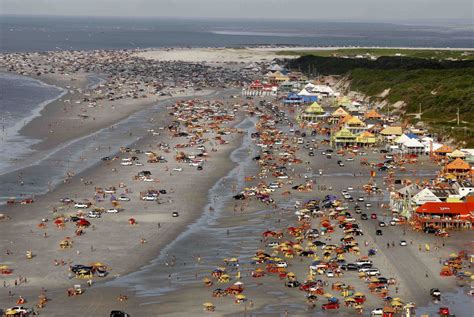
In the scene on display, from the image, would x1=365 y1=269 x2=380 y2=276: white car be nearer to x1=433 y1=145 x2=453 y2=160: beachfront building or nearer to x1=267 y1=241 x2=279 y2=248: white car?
x1=267 y1=241 x2=279 y2=248: white car

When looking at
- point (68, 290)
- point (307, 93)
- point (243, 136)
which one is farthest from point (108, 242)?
point (307, 93)

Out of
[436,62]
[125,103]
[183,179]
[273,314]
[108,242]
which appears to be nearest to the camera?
[273,314]

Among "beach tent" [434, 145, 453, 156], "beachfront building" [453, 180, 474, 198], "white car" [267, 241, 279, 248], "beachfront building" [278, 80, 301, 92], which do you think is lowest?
"beachfront building" [278, 80, 301, 92]

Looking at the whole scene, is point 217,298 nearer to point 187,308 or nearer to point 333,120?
point 187,308

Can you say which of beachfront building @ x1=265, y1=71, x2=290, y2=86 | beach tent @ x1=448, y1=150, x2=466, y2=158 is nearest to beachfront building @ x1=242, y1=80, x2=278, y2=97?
beachfront building @ x1=265, y1=71, x2=290, y2=86

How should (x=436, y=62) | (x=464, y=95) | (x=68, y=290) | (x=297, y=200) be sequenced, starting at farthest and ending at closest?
(x=436, y=62)
(x=464, y=95)
(x=297, y=200)
(x=68, y=290)

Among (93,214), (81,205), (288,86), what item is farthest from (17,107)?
(93,214)
